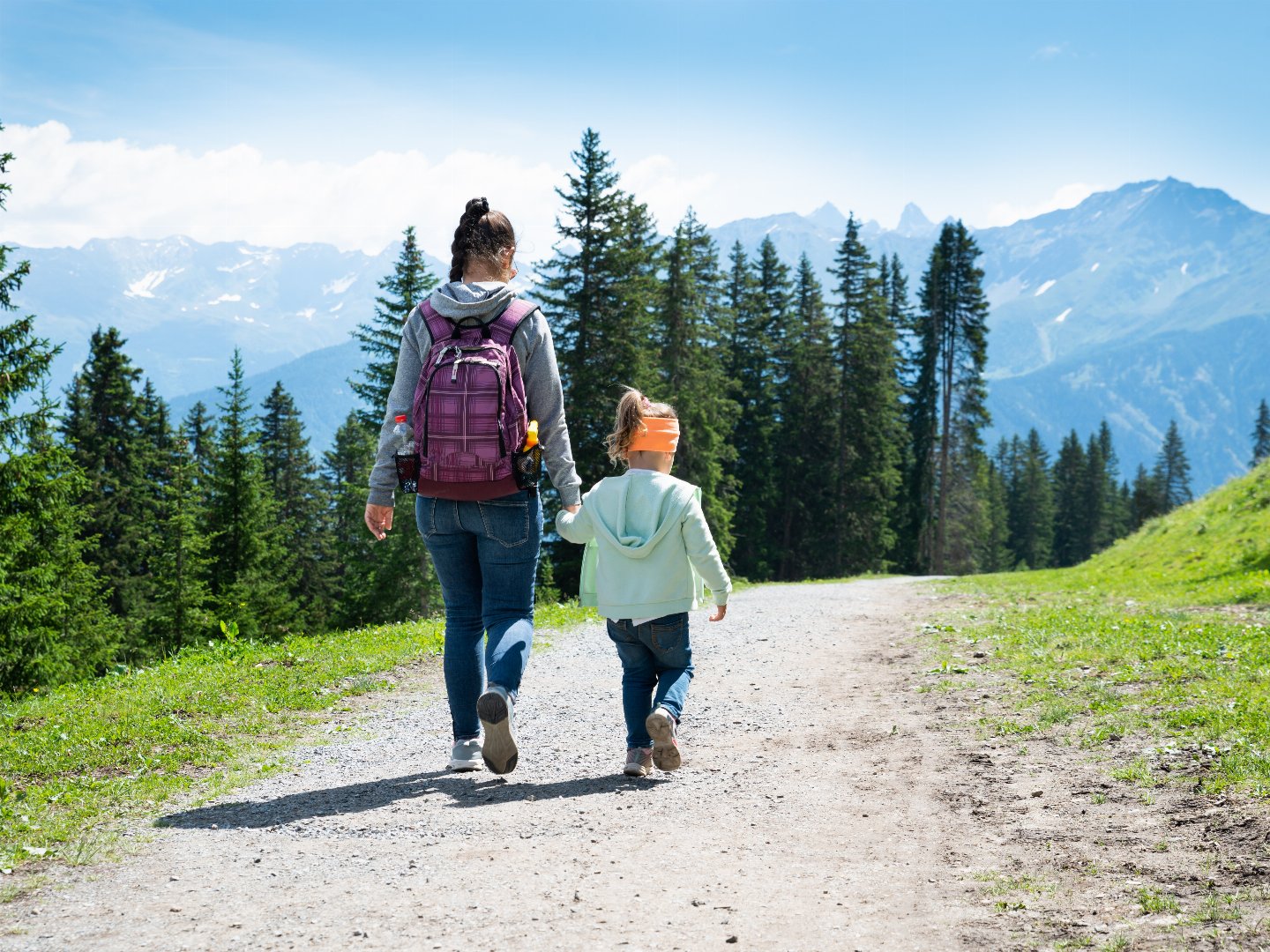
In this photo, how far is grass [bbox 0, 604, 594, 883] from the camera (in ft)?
16.1

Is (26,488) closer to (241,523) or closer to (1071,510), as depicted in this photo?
(241,523)

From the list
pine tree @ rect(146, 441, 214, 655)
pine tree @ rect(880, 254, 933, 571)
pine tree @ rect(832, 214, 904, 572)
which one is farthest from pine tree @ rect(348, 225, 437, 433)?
pine tree @ rect(880, 254, 933, 571)

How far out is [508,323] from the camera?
5273mm

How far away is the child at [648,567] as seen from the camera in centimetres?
558

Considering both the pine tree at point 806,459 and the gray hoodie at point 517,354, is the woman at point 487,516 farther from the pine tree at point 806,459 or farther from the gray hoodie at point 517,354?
the pine tree at point 806,459

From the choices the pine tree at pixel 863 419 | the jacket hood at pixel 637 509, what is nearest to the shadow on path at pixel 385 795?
the jacket hood at pixel 637 509

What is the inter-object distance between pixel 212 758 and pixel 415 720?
1.57 metres

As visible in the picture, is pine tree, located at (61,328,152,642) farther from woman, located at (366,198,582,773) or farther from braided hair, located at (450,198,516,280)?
braided hair, located at (450,198,516,280)

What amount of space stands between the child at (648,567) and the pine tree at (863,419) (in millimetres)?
43190

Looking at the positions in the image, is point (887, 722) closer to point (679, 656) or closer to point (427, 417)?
point (679, 656)

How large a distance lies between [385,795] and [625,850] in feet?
5.23

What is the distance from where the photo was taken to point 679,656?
5730 mm

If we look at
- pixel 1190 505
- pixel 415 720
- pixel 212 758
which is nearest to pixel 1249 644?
pixel 415 720

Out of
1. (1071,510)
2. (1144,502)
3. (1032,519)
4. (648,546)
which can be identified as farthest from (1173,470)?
(648,546)
